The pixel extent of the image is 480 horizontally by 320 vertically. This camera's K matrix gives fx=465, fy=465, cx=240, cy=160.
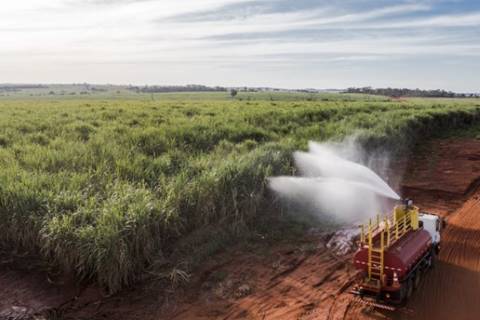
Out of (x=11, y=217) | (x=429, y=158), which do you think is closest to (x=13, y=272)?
(x=11, y=217)

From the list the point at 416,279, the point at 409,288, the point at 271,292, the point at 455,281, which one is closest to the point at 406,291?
A: the point at 409,288

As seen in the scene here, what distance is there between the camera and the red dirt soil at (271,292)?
8.10 m

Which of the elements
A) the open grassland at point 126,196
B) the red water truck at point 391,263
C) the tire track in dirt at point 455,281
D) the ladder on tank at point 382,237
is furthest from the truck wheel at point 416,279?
the open grassland at point 126,196

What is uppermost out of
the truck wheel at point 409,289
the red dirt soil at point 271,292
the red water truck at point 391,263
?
the red water truck at point 391,263

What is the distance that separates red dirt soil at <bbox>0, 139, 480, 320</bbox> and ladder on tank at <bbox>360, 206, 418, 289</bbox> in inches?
26.3

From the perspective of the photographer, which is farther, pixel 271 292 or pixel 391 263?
pixel 271 292

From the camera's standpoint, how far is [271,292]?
8.82 meters

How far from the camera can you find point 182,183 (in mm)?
10938

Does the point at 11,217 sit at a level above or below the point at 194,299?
above

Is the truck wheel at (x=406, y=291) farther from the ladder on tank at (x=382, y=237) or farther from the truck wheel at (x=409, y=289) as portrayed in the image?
the ladder on tank at (x=382, y=237)

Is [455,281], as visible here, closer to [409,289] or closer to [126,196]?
[409,289]

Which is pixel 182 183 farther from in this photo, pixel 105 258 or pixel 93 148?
pixel 93 148

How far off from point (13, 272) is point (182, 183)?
3946mm

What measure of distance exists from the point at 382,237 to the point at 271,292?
2.37m
